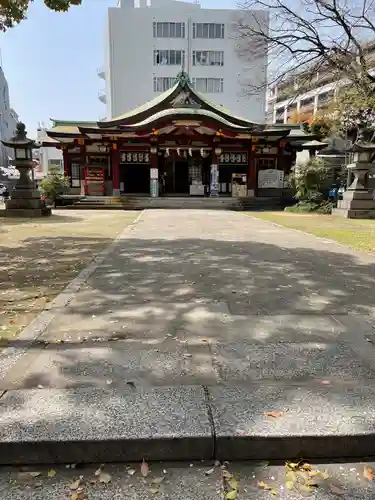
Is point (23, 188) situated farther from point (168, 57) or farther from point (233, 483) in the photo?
point (168, 57)

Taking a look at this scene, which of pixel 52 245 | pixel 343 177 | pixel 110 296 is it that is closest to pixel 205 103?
pixel 343 177

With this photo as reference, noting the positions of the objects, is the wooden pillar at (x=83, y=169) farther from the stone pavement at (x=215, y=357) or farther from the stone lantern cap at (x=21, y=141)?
the stone pavement at (x=215, y=357)

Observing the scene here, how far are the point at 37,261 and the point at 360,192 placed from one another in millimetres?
14741

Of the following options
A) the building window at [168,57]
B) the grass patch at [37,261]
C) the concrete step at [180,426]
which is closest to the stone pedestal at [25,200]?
the grass patch at [37,261]

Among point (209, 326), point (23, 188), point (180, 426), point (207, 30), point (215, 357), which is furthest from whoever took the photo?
point (207, 30)

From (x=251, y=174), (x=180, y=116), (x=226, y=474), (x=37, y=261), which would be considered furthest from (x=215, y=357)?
(x=251, y=174)

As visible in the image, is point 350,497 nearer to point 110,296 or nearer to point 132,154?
point 110,296

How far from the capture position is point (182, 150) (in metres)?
24.2

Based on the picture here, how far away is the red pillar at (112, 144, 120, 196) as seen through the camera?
23625 mm

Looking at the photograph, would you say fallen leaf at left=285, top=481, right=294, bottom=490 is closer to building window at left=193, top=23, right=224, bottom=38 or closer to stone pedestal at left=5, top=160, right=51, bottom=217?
stone pedestal at left=5, top=160, right=51, bottom=217

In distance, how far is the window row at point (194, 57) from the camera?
45219 millimetres

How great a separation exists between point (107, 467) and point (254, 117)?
49.6 metres

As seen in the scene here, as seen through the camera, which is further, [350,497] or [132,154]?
[132,154]

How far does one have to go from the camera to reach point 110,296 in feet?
15.8
